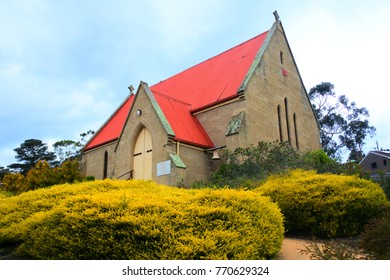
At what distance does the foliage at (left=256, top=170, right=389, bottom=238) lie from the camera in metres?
8.10

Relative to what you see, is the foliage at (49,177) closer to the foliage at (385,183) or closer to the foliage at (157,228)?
the foliage at (157,228)

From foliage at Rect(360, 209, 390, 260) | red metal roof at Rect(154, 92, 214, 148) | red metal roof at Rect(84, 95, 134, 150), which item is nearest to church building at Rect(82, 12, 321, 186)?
red metal roof at Rect(154, 92, 214, 148)

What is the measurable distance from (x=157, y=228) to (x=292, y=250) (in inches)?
129

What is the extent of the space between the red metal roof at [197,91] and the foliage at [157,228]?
11199 mm

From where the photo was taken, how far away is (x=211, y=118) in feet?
68.0

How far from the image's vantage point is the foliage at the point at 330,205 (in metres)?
8.10

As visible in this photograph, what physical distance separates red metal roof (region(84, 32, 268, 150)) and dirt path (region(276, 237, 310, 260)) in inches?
408

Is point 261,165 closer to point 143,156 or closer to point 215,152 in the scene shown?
point 215,152

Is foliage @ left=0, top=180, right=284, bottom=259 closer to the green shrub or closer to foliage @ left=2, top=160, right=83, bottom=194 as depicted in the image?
foliage @ left=2, top=160, right=83, bottom=194

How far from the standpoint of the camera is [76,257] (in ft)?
18.5

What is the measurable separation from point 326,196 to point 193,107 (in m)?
14.4

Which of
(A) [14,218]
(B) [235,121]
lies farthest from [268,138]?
(A) [14,218]

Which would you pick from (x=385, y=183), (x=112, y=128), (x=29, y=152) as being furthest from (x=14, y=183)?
(x=29, y=152)
